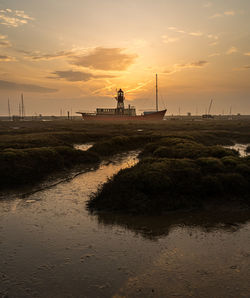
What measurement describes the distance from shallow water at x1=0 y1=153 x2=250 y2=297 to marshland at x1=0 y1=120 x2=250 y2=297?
29 millimetres

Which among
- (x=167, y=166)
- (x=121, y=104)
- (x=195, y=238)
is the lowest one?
(x=195, y=238)

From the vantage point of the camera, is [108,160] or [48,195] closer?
[48,195]

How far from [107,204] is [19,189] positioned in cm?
752

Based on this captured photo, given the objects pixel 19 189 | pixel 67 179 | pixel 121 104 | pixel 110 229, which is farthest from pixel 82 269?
pixel 121 104

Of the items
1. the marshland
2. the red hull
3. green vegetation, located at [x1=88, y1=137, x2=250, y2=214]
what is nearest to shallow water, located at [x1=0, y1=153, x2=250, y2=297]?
the marshland

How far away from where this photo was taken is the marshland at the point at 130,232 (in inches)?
283

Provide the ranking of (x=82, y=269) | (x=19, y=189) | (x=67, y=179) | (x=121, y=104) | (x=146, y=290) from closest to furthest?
(x=146, y=290)
(x=82, y=269)
(x=19, y=189)
(x=67, y=179)
(x=121, y=104)

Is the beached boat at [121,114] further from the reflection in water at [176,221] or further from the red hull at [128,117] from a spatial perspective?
the reflection in water at [176,221]

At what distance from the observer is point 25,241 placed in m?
9.72

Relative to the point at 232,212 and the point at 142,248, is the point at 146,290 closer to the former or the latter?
the point at 142,248

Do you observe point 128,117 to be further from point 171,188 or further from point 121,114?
point 171,188

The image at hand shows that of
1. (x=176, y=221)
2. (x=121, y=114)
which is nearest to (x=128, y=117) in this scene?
(x=121, y=114)

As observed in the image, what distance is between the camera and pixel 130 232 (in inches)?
413

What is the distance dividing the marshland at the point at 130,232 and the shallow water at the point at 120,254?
0.03 m
